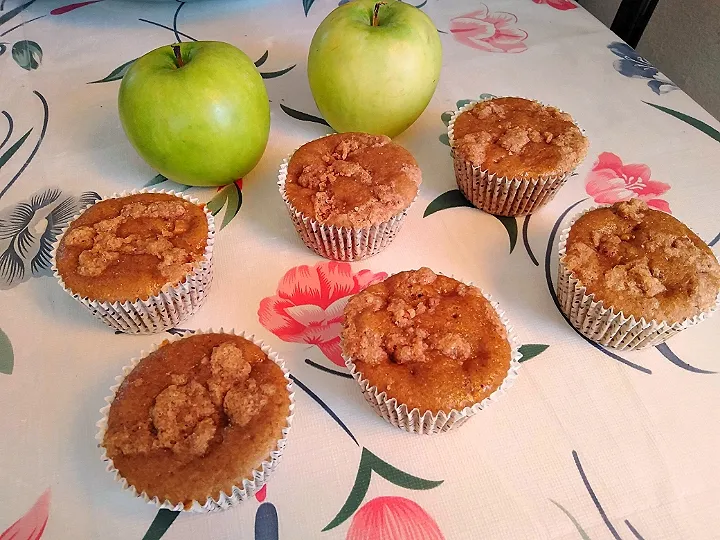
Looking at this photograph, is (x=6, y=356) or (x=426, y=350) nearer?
(x=426, y=350)

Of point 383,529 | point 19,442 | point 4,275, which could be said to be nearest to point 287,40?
point 4,275

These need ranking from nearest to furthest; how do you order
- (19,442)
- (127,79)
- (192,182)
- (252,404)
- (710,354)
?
(252,404)
(19,442)
(710,354)
(127,79)
(192,182)

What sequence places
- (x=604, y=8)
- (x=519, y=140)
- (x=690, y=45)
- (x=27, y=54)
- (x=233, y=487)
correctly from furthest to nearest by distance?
(x=604, y=8) → (x=690, y=45) → (x=27, y=54) → (x=519, y=140) → (x=233, y=487)

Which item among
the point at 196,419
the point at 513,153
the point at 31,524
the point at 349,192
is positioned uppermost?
the point at 513,153

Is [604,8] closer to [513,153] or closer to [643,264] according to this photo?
[513,153]

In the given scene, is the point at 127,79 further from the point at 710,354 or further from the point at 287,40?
the point at 710,354

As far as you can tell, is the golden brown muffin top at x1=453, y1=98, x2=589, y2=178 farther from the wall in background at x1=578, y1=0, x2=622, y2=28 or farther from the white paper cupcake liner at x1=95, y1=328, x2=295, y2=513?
the wall in background at x1=578, y1=0, x2=622, y2=28

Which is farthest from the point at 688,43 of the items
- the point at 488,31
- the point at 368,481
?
the point at 368,481
